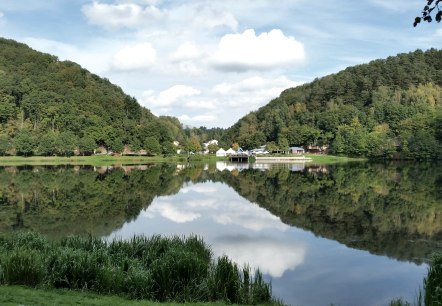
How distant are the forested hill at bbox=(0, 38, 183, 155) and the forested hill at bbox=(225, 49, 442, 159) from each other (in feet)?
132

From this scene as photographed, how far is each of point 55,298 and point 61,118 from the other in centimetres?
10201

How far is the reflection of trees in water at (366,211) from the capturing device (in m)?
18.6

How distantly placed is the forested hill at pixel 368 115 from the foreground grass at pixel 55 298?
9574cm

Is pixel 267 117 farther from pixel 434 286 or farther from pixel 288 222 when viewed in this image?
pixel 434 286

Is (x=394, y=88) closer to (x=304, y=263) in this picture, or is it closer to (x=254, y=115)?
(x=254, y=115)

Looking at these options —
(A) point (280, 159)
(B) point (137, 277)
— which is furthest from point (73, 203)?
(A) point (280, 159)

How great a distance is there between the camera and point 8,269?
10.1 metres

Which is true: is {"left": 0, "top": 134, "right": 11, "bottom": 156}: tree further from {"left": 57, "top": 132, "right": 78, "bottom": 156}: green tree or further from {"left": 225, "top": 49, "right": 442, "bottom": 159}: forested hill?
{"left": 225, "top": 49, "right": 442, "bottom": 159}: forested hill

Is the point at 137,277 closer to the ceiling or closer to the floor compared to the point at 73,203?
closer to the ceiling

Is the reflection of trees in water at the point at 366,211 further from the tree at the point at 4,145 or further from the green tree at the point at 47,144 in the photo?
the tree at the point at 4,145

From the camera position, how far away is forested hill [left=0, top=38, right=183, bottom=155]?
91.8 m

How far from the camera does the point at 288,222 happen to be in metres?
24.2

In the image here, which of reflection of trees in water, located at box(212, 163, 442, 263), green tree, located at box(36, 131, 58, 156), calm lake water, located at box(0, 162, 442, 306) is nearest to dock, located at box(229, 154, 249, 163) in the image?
green tree, located at box(36, 131, 58, 156)

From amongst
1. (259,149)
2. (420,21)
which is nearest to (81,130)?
(259,149)
